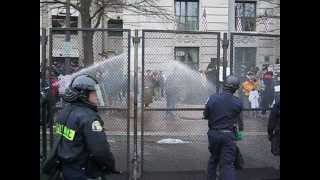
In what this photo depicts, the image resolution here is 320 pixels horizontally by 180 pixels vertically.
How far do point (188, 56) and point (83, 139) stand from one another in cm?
377

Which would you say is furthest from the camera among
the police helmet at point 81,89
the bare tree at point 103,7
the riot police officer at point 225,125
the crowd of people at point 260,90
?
the bare tree at point 103,7

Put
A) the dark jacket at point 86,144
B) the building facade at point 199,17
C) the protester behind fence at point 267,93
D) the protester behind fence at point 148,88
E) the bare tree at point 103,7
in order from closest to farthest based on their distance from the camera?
the dark jacket at point 86,144, the protester behind fence at point 148,88, the protester behind fence at point 267,93, the bare tree at point 103,7, the building facade at point 199,17

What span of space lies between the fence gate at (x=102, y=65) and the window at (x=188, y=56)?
0.76m

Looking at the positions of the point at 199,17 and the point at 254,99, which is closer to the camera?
the point at 254,99

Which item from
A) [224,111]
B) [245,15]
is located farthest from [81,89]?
[245,15]

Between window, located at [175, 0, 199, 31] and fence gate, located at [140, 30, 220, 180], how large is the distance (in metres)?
20.2

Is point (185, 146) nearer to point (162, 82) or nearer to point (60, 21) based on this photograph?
point (162, 82)

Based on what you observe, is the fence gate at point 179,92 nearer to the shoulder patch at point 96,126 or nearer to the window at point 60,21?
the shoulder patch at point 96,126

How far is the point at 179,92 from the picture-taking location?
28.4 feet

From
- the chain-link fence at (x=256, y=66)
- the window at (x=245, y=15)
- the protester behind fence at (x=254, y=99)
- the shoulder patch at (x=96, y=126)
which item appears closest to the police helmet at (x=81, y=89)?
the shoulder patch at (x=96, y=126)

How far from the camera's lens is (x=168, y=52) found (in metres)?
8.53

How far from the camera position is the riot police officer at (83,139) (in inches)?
203

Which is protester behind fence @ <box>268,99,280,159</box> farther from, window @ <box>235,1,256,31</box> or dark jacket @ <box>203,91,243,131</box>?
window @ <box>235,1,256,31</box>
